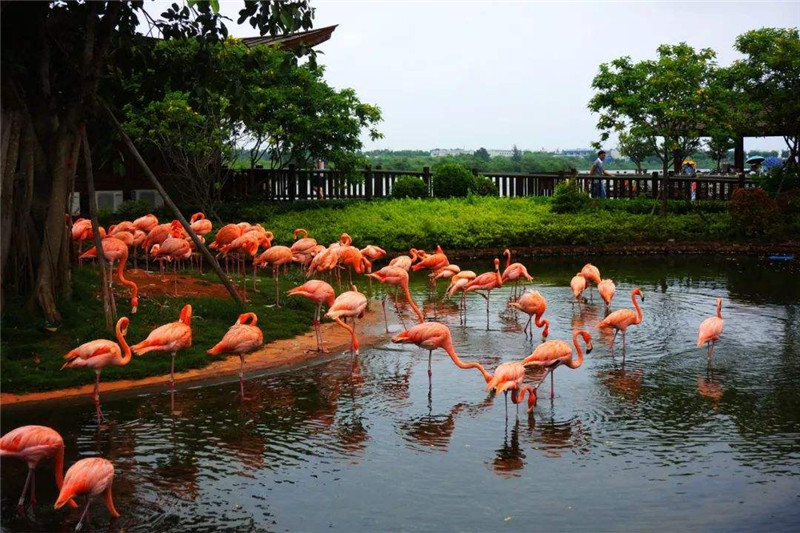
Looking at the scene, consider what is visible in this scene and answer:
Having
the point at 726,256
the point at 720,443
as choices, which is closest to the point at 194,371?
the point at 720,443

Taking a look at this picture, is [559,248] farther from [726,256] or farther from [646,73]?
[646,73]

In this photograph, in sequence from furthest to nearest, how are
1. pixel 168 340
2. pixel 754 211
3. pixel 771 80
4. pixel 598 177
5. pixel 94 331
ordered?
1. pixel 598 177
2. pixel 771 80
3. pixel 754 211
4. pixel 94 331
5. pixel 168 340

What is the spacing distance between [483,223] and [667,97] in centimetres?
744

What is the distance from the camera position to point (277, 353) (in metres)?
13.4

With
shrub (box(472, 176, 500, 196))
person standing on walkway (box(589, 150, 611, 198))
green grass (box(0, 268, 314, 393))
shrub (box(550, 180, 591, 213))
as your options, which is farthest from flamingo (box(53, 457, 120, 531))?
person standing on walkway (box(589, 150, 611, 198))

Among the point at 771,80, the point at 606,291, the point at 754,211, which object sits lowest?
the point at 606,291

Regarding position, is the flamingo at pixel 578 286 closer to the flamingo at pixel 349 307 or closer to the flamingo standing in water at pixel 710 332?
the flamingo standing in water at pixel 710 332

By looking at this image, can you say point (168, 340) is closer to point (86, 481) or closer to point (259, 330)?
point (259, 330)

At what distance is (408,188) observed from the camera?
104 feet

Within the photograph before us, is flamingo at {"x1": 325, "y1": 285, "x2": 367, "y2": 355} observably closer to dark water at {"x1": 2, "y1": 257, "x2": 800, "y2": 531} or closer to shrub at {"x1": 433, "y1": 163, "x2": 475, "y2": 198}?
dark water at {"x1": 2, "y1": 257, "x2": 800, "y2": 531}

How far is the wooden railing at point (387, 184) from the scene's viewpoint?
29.4m

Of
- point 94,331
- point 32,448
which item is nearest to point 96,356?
point 94,331

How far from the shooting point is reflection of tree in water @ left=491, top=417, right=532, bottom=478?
8.88 metres

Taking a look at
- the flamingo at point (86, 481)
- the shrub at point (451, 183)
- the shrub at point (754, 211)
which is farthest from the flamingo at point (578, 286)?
the shrub at point (451, 183)
